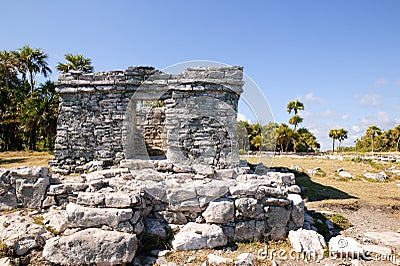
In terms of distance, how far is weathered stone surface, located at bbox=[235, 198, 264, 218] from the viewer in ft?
18.1

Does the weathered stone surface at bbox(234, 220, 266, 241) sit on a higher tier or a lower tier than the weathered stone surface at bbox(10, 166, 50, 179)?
lower

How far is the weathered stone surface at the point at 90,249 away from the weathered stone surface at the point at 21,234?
1.02 ft

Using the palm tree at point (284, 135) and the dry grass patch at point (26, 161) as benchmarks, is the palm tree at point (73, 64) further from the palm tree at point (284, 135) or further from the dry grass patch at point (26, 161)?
the palm tree at point (284, 135)

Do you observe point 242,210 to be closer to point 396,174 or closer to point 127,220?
point 127,220

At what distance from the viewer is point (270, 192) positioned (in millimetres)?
5812

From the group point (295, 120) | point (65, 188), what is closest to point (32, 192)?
point (65, 188)

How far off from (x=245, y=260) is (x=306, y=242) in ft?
5.12

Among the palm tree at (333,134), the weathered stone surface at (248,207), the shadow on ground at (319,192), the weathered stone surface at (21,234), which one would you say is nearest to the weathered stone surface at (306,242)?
the weathered stone surface at (248,207)

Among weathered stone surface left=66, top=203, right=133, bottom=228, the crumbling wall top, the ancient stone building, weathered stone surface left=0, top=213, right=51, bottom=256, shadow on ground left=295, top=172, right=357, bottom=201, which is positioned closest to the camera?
weathered stone surface left=0, top=213, right=51, bottom=256

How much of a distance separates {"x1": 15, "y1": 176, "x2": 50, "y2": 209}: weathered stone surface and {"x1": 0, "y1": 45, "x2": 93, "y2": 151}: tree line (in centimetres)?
1553

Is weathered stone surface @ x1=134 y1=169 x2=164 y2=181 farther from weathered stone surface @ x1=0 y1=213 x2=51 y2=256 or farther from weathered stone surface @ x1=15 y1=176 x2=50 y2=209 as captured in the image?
weathered stone surface @ x1=0 y1=213 x2=51 y2=256

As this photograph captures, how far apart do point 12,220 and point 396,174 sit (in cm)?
1660

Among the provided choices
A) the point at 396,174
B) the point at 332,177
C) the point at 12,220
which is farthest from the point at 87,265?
the point at 396,174

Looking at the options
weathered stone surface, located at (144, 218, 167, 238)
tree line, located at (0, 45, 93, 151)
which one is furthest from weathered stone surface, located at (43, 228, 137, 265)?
tree line, located at (0, 45, 93, 151)
